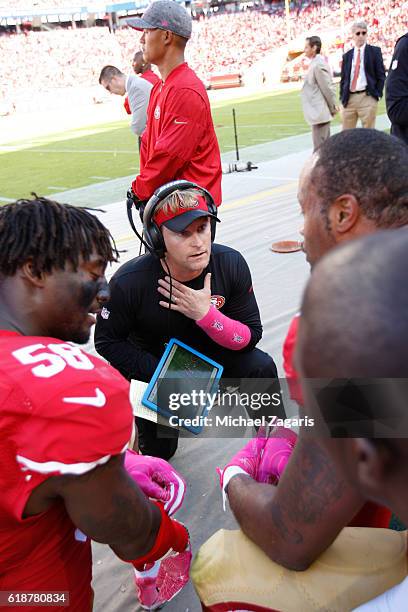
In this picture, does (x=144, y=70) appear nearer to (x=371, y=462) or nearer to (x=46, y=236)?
(x=46, y=236)

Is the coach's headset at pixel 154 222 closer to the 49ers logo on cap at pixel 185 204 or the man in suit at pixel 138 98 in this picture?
the 49ers logo on cap at pixel 185 204

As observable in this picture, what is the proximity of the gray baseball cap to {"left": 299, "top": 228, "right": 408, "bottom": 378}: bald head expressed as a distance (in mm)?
3148

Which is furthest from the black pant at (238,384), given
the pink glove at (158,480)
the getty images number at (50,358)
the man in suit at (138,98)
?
the man in suit at (138,98)

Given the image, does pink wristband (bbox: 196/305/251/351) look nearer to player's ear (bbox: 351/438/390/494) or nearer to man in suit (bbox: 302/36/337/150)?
player's ear (bbox: 351/438/390/494)

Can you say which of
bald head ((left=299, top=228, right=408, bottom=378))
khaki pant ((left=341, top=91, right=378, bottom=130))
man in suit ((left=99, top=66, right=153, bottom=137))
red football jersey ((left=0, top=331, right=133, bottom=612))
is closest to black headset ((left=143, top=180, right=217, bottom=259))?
red football jersey ((left=0, top=331, right=133, bottom=612))

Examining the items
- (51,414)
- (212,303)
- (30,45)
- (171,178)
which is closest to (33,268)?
(51,414)

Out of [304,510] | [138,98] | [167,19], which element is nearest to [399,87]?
[167,19]

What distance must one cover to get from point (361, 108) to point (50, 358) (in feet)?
24.8

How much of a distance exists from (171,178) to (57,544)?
2.48 metres

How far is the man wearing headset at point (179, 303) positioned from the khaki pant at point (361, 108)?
607 cm

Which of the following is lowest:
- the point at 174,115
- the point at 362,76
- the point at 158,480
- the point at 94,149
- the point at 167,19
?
the point at 94,149

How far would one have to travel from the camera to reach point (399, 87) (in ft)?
14.3

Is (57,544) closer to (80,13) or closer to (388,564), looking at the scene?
(388,564)

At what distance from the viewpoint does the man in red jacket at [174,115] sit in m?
3.38
